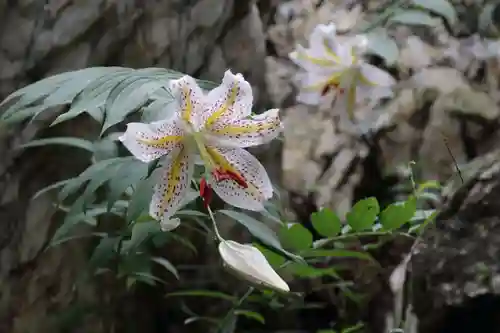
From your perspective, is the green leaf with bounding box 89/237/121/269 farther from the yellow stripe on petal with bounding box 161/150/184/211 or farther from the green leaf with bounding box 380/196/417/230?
the green leaf with bounding box 380/196/417/230

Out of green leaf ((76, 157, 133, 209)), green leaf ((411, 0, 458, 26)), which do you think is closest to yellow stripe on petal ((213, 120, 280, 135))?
green leaf ((76, 157, 133, 209))

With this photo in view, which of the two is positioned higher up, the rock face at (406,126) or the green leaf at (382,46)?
the green leaf at (382,46)

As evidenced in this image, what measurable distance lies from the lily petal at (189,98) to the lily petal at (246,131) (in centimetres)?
3

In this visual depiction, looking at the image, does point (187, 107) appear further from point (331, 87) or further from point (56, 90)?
point (331, 87)

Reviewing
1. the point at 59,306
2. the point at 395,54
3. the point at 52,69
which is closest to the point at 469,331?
the point at 395,54

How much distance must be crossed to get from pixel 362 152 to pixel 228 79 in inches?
35.2

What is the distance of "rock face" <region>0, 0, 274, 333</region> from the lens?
0.97 meters

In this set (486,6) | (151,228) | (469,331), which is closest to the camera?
(151,228)

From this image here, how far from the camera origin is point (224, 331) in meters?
0.78

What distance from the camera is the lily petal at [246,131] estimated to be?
2.00 feet

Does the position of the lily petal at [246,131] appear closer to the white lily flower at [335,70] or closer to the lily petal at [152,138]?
the lily petal at [152,138]

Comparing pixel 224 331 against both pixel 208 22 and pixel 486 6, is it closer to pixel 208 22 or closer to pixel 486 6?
pixel 208 22

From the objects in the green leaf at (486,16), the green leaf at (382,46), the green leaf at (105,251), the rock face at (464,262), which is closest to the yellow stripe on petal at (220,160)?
the green leaf at (105,251)

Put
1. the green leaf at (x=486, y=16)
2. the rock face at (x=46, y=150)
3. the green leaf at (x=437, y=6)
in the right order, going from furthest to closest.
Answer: the green leaf at (x=486, y=16)
the green leaf at (x=437, y=6)
the rock face at (x=46, y=150)
